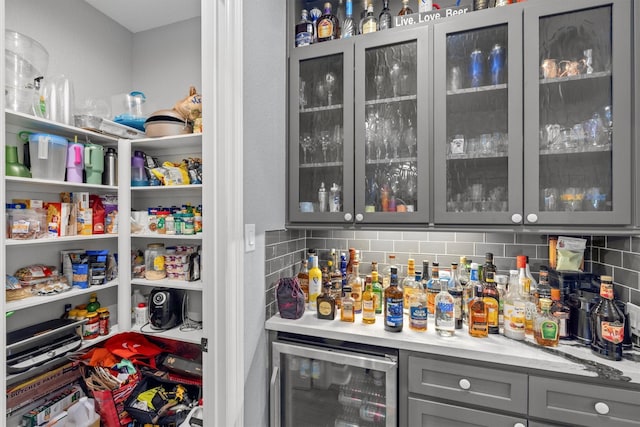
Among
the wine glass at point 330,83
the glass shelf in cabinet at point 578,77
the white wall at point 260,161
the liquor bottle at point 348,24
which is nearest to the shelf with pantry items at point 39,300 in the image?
the white wall at point 260,161

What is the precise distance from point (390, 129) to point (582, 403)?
133 centimetres

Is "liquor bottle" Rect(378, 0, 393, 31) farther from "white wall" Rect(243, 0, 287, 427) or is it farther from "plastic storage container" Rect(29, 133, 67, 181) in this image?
"plastic storage container" Rect(29, 133, 67, 181)

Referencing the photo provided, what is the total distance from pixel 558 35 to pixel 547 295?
1112mm

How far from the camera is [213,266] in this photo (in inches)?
47.5

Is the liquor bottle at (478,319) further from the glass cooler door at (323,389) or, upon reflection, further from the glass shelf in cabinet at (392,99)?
the glass shelf in cabinet at (392,99)

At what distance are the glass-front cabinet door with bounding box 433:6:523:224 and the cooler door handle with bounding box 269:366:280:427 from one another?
108cm

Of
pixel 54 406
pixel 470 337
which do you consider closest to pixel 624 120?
pixel 470 337

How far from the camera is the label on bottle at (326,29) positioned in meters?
1.57

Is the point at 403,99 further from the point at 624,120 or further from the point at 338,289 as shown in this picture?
the point at 338,289

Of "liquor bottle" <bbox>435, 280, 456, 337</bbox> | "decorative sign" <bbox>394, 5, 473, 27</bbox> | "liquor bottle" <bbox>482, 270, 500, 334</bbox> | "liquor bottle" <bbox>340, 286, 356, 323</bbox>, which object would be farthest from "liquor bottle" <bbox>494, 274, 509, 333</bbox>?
"decorative sign" <bbox>394, 5, 473, 27</bbox>

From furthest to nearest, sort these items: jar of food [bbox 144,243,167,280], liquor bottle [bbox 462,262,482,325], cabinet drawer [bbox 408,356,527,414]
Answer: jar of food [bbox 144,243,167,280] < liquor bottle [bbox 462,262,482,325] < cabinet drawer [bbox 408,356,527,414]

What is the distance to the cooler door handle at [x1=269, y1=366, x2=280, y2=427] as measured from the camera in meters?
1.39

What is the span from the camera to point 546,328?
115cm

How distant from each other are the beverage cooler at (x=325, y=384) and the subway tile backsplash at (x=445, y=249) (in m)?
0.26
